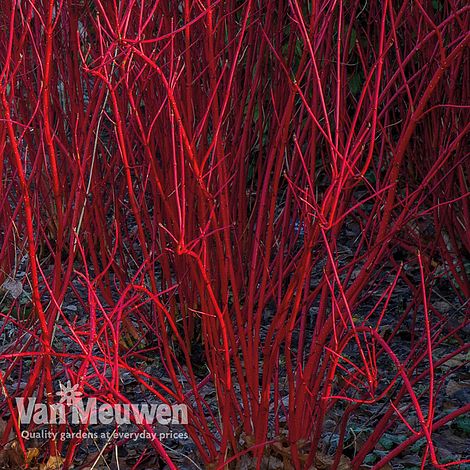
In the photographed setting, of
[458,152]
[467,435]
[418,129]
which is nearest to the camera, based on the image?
[467,435]

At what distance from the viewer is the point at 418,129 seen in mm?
3594

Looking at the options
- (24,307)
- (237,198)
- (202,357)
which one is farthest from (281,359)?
(24,307)

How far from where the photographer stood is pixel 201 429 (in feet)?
6.01

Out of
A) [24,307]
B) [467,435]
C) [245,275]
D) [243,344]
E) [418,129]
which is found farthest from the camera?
[418,129]

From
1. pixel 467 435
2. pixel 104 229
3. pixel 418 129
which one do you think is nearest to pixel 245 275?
pixel 104 229

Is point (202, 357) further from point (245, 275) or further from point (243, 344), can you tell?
point (243, 344)

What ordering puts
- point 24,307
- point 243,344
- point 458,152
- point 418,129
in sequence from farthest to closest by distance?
point 418,129 → point 24,307 → point 458,152 → point 243,344

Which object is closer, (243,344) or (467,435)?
(243,344)

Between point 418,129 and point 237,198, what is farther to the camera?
point 418,129

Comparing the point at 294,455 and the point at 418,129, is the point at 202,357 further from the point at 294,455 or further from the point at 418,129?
the point at 418,129

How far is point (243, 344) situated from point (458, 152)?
1.04 meters

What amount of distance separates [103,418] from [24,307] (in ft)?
3.15

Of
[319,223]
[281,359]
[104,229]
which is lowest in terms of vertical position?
[281,359]

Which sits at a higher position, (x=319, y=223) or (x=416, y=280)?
(x=319, y=223)
